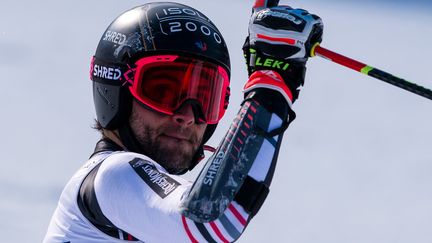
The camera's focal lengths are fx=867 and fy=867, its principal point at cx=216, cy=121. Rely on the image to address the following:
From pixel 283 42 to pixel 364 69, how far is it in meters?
0.56

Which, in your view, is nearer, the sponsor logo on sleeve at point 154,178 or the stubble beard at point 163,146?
the sponsor logo on sleeve at point 154,178

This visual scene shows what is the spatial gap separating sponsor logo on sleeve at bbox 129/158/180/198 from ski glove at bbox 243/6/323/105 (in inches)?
24.1

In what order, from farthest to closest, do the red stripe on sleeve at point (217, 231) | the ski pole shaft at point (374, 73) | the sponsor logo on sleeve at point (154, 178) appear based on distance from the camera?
the ski pole shaft at point (374, 73), the sponsor logo on sleeve at point (154, 178), the red stripe on sleeve at point (217, 231)

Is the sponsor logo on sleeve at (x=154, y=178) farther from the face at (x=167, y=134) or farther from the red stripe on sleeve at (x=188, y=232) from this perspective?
the face at (x=167, y=134)

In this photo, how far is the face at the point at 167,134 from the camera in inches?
213

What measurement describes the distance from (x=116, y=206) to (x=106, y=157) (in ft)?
1.42

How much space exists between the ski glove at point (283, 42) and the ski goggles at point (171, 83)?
1061mm

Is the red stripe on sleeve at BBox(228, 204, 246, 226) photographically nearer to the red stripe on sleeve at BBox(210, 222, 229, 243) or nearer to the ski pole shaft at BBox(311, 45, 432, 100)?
the red stripe on sleeve at BBox(210, 222, 229, 243)

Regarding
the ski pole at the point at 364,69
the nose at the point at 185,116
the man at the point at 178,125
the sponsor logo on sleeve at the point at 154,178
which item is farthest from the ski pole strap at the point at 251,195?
the nose at the point at 185,116

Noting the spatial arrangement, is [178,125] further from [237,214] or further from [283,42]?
[237,214]

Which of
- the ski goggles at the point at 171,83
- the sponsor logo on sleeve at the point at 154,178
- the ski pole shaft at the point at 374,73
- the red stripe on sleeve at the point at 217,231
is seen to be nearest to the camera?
the red stripe on sleeve at the point at 217,231

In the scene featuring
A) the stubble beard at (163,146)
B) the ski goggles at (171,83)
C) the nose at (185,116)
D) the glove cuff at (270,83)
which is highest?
the glove cuff at (270,83)

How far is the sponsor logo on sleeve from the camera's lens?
4.21m

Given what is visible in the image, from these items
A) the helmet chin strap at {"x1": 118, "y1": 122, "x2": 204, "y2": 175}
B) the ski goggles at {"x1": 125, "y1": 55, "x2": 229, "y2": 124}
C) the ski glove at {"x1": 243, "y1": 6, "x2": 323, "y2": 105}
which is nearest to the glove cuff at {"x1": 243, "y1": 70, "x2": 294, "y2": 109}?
the ski glove at {"x1": 243, "y1": 6, "x2": 323, "y2": 105}
